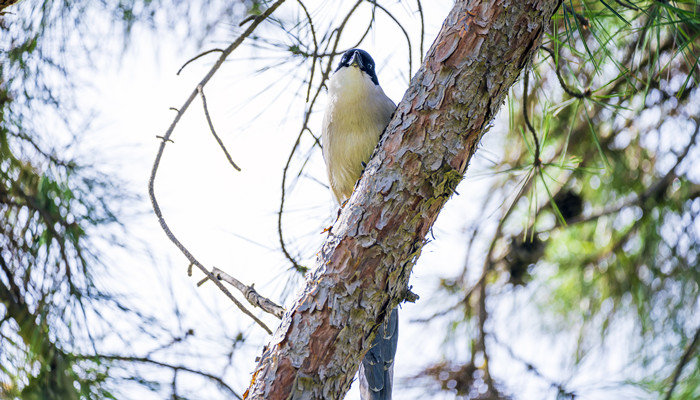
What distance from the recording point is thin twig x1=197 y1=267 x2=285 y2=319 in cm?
149

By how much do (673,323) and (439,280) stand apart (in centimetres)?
101

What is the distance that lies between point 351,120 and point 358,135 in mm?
49

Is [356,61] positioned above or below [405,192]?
above

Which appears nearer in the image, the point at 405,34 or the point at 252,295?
the point at 252,295

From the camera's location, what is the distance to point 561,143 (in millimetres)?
3092

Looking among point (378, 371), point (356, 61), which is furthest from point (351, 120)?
point (378, 371)

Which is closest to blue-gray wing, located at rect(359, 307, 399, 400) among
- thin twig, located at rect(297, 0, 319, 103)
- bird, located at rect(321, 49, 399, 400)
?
bird, located at rect(321, 49, 399, 400)

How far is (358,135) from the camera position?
75.5 inches

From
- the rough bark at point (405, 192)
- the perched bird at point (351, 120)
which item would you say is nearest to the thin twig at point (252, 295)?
the rough bark at point (405, 192)

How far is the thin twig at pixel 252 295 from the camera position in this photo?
4.90 ft

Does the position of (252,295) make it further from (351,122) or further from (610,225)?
(610,225)

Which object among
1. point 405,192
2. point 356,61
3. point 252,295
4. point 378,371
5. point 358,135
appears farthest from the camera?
point 356,61

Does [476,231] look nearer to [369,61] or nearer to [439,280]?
[439,280]

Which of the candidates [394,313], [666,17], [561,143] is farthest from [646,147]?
[394,313]
